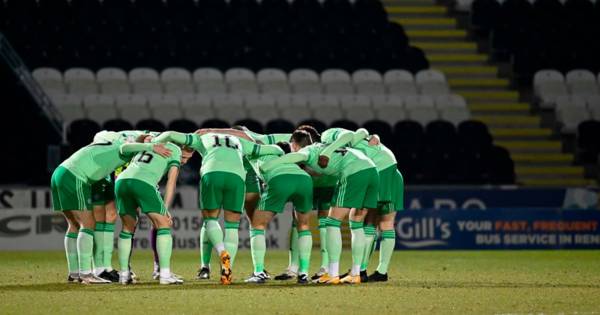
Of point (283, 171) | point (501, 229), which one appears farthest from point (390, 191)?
point (501, 229)

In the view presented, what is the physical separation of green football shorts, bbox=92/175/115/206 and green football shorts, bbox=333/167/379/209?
3315mm

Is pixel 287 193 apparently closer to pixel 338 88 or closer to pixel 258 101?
pixel 258 101

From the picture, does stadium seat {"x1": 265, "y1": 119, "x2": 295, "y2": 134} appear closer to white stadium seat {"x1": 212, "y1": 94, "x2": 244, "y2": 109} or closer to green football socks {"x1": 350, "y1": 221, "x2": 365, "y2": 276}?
white stadium seat {"x1": 212, "y1": 94, "x2": 244, "y2": 109}

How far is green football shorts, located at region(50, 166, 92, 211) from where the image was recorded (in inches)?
621

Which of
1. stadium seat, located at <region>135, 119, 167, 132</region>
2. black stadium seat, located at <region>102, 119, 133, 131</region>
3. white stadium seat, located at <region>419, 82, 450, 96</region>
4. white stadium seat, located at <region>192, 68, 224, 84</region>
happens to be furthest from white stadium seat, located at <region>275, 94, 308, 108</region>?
black stadium seat, located at <region>102, 119, 133, 131</region>

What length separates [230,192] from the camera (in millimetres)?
15180

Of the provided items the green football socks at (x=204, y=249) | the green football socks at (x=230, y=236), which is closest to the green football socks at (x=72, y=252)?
the green football socks at (x=204, y=249)

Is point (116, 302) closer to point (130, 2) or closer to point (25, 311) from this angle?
point (25, 311)

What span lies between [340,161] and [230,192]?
1.57 meters

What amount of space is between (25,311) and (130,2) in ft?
68.6

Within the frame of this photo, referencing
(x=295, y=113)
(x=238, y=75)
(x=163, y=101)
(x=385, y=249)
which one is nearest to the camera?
(x=385, y=249)

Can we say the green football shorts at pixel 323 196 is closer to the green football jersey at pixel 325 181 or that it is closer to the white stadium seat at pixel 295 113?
the green football jersey at pixel 325 181

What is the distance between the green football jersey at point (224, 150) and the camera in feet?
49.8

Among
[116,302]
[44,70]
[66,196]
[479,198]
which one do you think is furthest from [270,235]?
[116,302]
